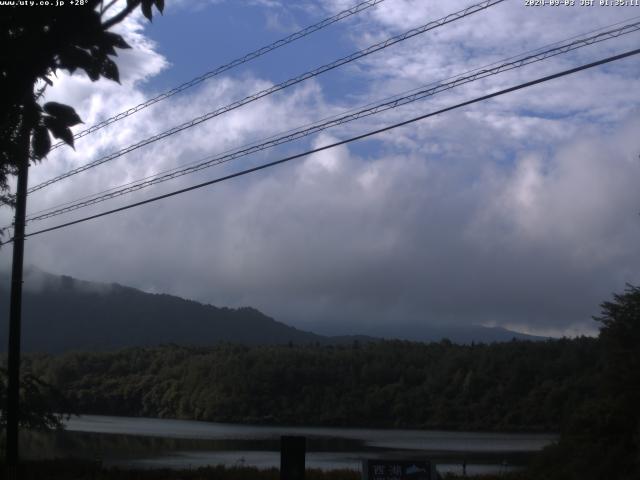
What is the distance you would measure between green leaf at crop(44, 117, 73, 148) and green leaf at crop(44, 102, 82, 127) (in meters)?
0.03

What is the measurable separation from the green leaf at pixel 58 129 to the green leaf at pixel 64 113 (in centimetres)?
3

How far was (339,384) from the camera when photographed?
9206 cm

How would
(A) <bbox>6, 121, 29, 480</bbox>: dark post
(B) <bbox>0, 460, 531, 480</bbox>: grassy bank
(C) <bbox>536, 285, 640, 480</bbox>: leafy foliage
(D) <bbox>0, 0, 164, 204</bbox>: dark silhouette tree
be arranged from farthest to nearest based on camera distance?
(B) <bbox>0, 460, 531, 480</bbox>: grassy bank, (C) <bbox>536, 285, 640, 480</bbox>: leafy foliage, (A) <bbox>6, 121, 29, 480</bbox>: dark post, (D) <bbox>0, 0, 164, 204</bbox>: dark silhouette tree

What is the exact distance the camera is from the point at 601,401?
75.2ft

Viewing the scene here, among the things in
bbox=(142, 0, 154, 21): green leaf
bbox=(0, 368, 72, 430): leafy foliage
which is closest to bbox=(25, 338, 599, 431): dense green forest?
bbox=(0, 368, 72, 430): leafy foliage

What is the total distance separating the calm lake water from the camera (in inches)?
1598

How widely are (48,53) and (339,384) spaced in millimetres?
87578

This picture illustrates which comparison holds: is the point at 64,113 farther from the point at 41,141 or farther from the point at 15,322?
the point at 15,322

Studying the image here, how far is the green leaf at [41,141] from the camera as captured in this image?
6.68 m

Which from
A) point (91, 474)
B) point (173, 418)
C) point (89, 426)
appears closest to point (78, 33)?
point (91, 474)

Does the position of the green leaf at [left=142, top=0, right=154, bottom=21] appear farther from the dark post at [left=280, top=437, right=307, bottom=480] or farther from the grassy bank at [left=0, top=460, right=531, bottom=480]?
the grassy bank at [left=0, top=460, right=531, bottom=480]

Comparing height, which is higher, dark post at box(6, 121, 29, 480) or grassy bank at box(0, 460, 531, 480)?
dark post at box(6, 121, 29, 480)

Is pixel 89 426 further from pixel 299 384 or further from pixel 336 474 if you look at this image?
pixel 336 474

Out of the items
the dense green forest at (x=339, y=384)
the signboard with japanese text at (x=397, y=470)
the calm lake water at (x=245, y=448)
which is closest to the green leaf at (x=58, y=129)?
the signboard with japanese text at (x=397, y=470)
